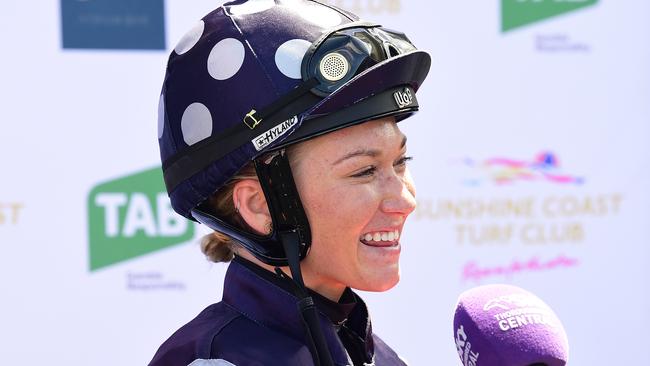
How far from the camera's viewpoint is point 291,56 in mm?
1590

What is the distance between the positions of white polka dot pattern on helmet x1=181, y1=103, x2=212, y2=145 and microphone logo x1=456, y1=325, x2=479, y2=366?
0.59 meters

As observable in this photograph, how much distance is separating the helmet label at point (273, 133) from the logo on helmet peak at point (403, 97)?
0.64ft

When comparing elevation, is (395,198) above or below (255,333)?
above

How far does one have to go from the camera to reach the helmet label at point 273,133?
5.07ft

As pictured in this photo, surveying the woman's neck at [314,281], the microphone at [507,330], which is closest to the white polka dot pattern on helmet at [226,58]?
the woman's neck at [314,281]

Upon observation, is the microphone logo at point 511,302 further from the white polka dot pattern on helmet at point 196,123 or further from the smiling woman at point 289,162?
the white polka dot pattern on helmet at point 196,123

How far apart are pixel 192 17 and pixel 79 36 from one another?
0.44 metres

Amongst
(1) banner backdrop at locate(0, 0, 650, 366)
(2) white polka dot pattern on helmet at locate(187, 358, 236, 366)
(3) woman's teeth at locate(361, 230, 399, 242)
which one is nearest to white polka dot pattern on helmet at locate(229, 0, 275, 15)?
(3) woman's teeth at locate(361, 230, 399, 242)

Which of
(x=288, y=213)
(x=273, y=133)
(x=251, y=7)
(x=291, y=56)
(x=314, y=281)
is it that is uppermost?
(x=251, y=7)

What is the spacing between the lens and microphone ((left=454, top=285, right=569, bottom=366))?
5.25 feet

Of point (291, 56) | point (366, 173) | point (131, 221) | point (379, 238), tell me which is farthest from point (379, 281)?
point (131, 221)

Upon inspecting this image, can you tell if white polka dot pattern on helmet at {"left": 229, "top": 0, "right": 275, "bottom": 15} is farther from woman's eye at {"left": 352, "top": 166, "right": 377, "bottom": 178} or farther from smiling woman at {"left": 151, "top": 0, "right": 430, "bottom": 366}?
woman's eye at {"left": 352, "top": 166, "right": 377, "bottom": 178}

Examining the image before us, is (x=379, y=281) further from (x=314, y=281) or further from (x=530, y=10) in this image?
(x=530, y=10)

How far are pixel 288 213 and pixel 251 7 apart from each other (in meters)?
0.38
